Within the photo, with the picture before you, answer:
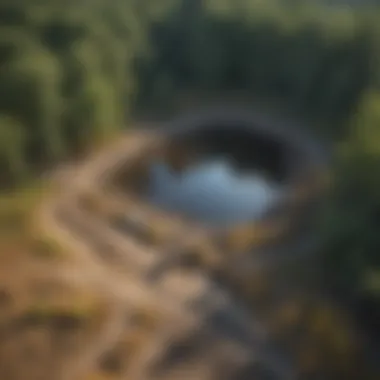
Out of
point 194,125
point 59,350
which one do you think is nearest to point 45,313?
point 59,350

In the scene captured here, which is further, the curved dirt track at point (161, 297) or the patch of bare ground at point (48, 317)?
the curved dirt track at point (161, 297)

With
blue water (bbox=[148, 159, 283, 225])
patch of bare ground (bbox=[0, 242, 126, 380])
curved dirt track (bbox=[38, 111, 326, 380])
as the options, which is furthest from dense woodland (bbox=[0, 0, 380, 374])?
patch of bare ground (bbox=[0, 242, 126, 380])

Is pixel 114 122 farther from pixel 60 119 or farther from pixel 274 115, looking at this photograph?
pixel 274 115

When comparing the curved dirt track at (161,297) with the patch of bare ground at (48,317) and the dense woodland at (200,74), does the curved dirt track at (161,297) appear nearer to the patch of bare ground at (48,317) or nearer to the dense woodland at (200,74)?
the patch of bare ground at (48,317)

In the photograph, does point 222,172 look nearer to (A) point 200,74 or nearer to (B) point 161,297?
(A) point 200,74

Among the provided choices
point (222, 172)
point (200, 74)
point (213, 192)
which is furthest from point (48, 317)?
point (200, 74)

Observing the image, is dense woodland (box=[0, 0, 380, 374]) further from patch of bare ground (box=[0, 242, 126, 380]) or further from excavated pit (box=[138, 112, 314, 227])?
patch of bare ground (box=[0, 242, 126, 380])

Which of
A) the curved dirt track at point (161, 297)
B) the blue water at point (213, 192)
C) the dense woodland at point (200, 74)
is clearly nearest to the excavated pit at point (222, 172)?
→ the blue water at point (213, 192)
